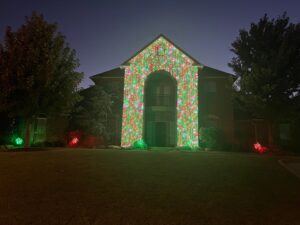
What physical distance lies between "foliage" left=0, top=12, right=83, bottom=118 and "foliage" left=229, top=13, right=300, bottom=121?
1280cm

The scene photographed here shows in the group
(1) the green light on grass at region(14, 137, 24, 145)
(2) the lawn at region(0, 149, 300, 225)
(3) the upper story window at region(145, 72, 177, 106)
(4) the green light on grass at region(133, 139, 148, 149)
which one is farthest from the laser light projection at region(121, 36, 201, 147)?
(2) the lawn at region(0, 149, 300, 225)

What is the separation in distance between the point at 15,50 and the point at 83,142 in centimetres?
801

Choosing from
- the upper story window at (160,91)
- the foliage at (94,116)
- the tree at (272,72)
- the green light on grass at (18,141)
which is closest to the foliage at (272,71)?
the tree at (272,72)

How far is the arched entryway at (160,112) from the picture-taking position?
2152cm

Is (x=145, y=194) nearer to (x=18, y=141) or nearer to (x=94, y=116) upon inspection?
(x=94, y=116)

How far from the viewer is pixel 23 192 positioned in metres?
5.41

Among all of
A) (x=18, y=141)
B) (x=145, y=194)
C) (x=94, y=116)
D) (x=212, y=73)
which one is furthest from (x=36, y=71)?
(x=212, y=73)

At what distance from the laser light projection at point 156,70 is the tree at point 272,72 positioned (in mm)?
3955

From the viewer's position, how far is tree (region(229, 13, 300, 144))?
54.9 ft

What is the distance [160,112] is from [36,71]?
11601 mm

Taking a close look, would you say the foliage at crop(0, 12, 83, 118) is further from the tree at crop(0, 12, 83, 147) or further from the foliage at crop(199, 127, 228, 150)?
the foliage at crop(199, 127, 228, 150)

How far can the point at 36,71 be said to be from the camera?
1374 centimetres

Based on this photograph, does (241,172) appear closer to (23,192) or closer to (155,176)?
(155,176)

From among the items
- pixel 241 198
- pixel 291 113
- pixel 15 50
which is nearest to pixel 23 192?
pixel 241 198
